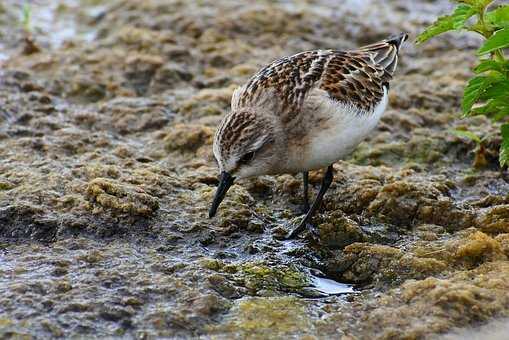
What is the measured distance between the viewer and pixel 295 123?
19.7 ft

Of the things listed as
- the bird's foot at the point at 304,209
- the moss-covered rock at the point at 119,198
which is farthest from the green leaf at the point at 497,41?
the moss-covered rock at the point at 119,198

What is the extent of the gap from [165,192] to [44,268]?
1.42 m

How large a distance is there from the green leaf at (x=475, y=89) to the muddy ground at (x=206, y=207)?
0.89m

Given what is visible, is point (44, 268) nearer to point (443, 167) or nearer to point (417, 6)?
point (443, 167)

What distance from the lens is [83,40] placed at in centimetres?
1017

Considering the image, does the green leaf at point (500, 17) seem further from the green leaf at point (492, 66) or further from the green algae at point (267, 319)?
the green algae at point (267, 319)

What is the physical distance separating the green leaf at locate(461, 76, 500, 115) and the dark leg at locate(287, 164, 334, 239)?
1240mm

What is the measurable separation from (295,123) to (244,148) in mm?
459

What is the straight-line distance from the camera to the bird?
5.89m

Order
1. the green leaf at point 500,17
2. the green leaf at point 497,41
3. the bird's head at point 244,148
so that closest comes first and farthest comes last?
the green leaf at point 497,41
the green leaf at point 500,17
the bird's head at point 244,148

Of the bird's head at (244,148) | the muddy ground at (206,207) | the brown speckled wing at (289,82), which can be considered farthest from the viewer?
the brown speckled wing at (289,82)

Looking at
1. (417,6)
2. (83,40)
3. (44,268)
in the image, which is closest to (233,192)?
(44,268)

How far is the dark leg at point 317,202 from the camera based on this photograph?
20.5 ft

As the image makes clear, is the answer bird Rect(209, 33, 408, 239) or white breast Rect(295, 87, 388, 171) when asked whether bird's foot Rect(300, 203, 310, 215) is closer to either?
bird Rect(209, 33, 408, 239)
